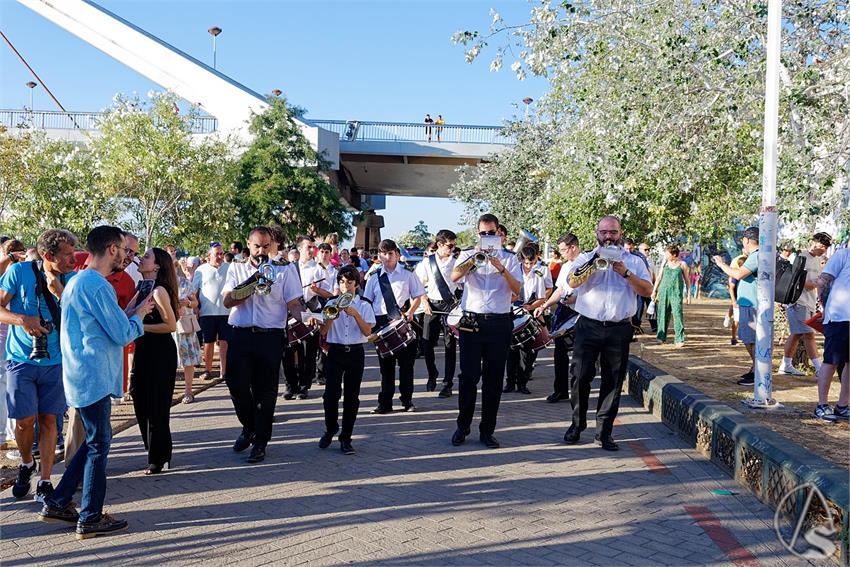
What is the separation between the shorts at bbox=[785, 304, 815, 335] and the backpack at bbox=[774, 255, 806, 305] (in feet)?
5.05

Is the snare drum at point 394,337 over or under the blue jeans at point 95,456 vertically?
over

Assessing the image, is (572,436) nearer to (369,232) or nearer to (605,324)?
(605,324)

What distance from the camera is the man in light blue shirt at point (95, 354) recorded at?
5008 mm

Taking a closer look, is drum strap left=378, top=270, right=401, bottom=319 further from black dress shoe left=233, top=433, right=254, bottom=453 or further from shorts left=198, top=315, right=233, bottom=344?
black dress shoe left=233, top=433, right=254, bottom=453

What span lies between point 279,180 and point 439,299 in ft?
71.2

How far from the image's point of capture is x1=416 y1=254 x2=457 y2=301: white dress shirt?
10.1 metres

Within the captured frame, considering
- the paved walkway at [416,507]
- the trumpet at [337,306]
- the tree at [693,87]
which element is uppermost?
the tree at [693,87]

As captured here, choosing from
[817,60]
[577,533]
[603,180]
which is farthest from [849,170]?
[577,533]

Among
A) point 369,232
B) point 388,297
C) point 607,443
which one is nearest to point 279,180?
point 388,297

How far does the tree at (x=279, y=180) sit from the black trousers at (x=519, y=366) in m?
21.3

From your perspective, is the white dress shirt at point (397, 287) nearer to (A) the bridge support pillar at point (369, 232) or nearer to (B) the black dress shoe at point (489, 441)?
(B) the black dress shoe at point (489, 441)

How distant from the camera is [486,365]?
7852 mm

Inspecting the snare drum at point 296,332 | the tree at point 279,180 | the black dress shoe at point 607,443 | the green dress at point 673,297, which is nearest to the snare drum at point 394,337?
the snare drum at point 296,332

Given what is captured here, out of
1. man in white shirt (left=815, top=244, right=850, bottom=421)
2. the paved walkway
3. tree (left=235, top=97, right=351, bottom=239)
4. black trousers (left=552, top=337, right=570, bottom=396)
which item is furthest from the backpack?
tree (left=235, top=97, right=351, bottom=239)
